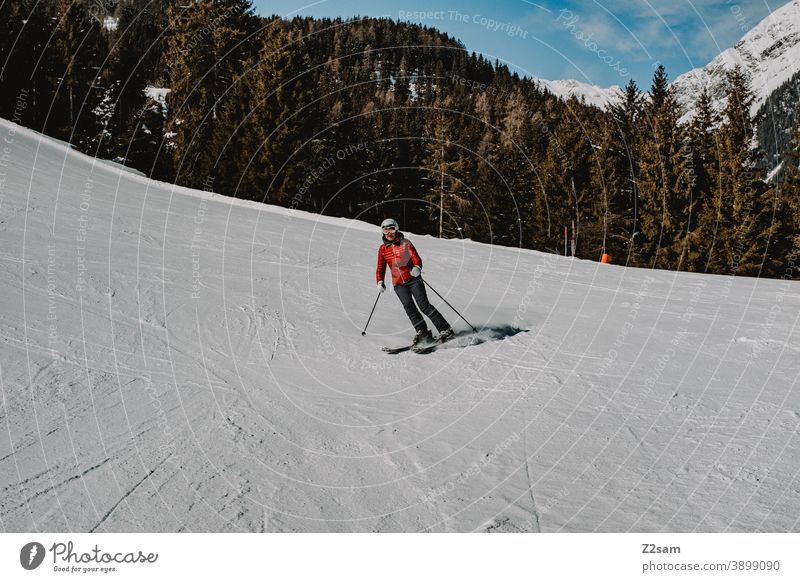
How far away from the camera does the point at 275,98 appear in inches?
1364

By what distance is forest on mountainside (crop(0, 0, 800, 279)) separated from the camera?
34469 mm

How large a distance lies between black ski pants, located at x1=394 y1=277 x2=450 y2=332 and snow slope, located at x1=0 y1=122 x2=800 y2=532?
0.40 meters

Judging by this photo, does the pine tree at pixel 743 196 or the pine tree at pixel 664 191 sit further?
the pine tree at pixel 664 191

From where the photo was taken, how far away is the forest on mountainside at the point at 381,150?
3447cm

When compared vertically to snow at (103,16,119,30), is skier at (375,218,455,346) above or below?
below

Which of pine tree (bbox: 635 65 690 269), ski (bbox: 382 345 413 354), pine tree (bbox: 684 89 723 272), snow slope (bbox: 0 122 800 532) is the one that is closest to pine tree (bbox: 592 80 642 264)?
pine tree (bbox: 635 65 690 269)

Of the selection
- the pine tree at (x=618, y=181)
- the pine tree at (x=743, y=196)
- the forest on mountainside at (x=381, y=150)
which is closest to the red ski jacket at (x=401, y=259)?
the forest on mountainside at (x=381, y=150)

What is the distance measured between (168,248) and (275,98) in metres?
24.9

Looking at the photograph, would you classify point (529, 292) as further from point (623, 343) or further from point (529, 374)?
point (529, 374)

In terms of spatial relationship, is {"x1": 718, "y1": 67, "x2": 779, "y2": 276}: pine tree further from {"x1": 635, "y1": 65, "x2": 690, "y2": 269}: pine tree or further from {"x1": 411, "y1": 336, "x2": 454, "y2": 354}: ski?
{"x1": 411, "y1": 336, "x2": 454, "y2": 354}: ski

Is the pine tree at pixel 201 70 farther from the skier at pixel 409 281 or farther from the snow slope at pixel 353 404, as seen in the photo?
the skier at pixel 409 281

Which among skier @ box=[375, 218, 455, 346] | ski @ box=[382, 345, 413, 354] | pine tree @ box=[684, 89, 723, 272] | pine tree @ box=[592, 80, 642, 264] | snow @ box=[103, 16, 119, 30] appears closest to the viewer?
ski @ box=[382, 345, 413, 354]

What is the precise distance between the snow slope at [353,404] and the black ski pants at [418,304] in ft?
1.32

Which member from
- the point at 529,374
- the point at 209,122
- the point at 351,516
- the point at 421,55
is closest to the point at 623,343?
the point at 529,374
